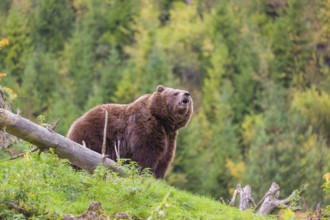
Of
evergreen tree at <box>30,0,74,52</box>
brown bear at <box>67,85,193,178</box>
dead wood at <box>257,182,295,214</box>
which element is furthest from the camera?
evergreen tree at <box>30,0,74,52</box>

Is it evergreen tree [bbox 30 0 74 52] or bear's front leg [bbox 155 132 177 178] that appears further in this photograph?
evergreen tree [bbox 30 0 74 52]

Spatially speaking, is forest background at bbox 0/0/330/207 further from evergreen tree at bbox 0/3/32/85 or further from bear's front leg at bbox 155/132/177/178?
bear's front leg at bbox 155/132/177/178

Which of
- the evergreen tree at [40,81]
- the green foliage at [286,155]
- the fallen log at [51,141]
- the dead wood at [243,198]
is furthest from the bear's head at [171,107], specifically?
the evergreen tree at [40,81]

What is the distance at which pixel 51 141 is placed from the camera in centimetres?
1048

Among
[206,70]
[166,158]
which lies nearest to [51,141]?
[166,158]

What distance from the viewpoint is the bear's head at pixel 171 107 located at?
46.6 ft

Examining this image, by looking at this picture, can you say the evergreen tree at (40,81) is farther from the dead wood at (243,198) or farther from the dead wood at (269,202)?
the dead wood at (269,202)

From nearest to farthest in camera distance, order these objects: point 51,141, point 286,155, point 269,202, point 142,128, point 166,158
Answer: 1. point 51,141
2. point 269,202
3. point 142,128
4. point 166,158
5. point 286,155

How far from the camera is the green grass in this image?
9336mm

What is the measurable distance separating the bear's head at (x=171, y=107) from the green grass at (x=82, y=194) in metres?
2.88

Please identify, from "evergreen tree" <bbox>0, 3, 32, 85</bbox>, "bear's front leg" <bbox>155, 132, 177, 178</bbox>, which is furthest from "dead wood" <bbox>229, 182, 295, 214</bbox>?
"evergreen tree" <bbox>0, 3, 32, 85</bbox>

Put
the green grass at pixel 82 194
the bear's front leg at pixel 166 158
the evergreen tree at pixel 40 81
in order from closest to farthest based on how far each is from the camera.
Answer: the green grass at pixel 82 194 < the bear's front leg at pixel 166 158 < the evergreen tree at pixel 40 81

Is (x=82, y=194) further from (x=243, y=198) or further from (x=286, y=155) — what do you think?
(x=286, y=155)

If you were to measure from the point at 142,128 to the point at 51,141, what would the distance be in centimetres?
354
